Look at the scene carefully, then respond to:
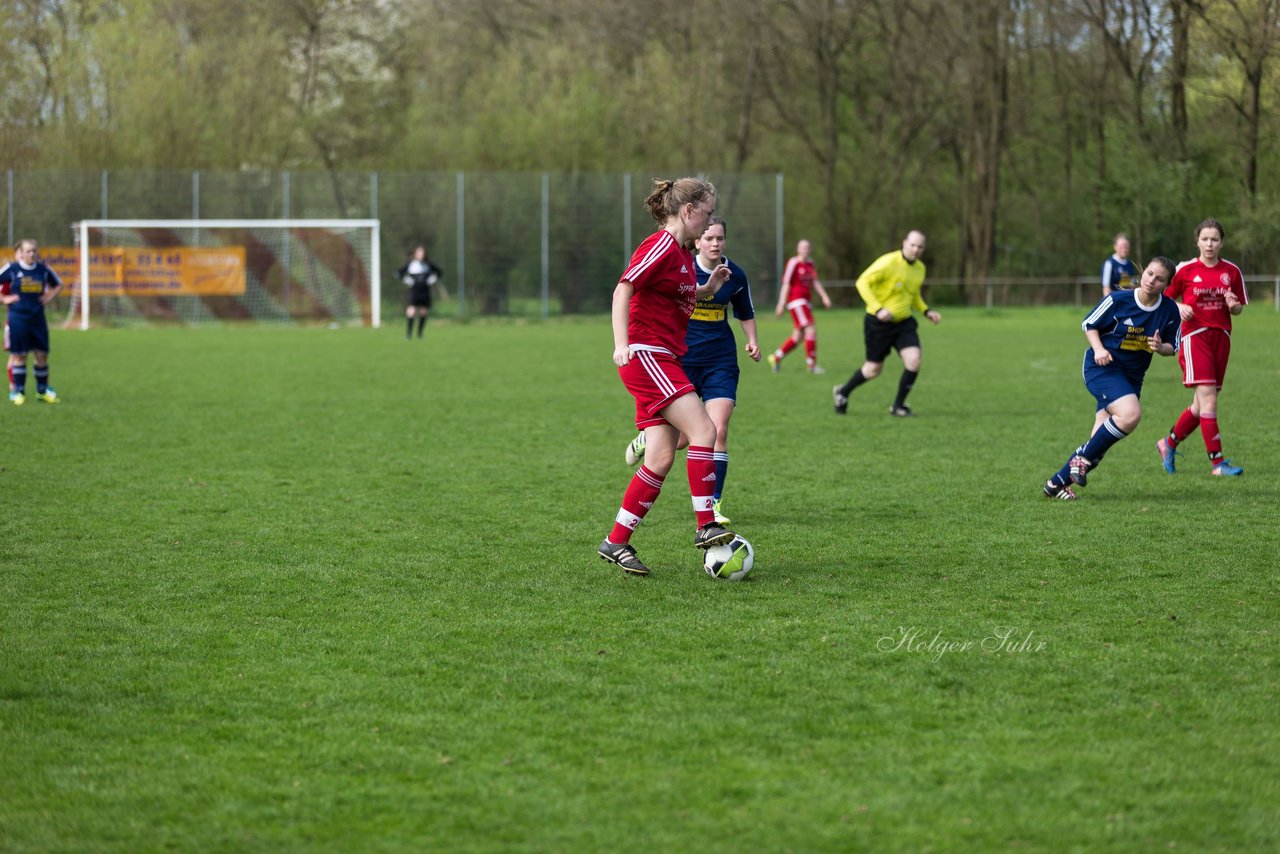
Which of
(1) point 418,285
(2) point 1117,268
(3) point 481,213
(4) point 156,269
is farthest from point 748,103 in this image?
(2) point 1117,268

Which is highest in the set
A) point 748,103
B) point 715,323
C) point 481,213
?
point 748,103

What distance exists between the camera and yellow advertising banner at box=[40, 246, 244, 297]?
32.9 m

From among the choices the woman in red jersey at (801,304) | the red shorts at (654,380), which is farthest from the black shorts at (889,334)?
the red shorts at (654,380)

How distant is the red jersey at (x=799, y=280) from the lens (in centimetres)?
1953

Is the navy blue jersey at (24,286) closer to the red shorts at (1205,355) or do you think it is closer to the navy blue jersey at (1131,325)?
the navy blue jersey at (1131,325)

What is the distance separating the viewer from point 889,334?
13.7 metres

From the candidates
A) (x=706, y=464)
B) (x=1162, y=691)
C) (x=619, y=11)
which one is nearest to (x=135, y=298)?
(x=619, y=11)

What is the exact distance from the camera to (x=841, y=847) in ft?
11.4

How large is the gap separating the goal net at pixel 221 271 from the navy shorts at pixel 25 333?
18014 mm

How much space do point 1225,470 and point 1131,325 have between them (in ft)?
5.35

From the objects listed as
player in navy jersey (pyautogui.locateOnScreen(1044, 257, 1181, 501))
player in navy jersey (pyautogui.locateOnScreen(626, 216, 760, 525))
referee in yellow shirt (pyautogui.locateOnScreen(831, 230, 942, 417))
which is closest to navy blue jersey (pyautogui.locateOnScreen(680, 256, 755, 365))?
player in navy jersey (pyautogui.locateOnScreen(626, 216, 760, 525))

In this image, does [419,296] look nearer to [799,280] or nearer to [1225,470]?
[799,280]

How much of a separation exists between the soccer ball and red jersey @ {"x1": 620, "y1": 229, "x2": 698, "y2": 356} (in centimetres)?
93

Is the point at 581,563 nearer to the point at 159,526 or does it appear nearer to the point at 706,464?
the point at 706,464
